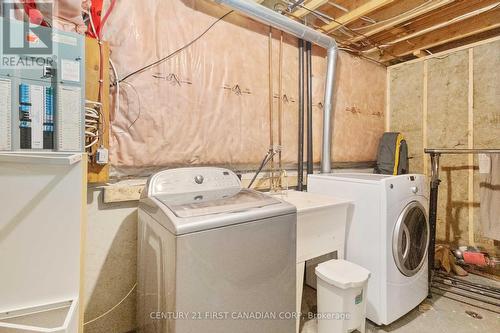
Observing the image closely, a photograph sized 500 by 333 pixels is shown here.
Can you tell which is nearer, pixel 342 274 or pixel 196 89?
pixel 342 274

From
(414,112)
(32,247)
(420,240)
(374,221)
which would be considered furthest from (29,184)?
(414,112)

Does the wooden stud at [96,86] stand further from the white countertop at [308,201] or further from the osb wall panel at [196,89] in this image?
the white countertop at [308,201]

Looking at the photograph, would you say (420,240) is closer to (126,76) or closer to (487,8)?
(487,8)

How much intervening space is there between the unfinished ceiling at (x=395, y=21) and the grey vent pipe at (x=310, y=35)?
0.21 meters

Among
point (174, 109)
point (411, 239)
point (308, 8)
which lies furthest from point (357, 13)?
point (411, 239)

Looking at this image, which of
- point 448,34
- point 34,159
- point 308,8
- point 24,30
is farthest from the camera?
point 448,34

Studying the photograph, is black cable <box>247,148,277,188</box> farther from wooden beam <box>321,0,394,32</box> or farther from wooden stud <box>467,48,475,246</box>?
wooden stud <box>467,48,475,246</box>

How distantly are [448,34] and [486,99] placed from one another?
77 cm

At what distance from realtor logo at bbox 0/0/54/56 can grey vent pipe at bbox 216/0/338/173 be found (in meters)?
1.02

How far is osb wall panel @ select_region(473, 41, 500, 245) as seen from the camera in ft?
7.97

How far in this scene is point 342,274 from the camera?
152cm

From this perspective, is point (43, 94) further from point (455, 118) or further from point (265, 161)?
point (455, 118)

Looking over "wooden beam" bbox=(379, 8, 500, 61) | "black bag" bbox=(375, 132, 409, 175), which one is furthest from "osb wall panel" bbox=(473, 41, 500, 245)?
"black bag" bbox=(375, 132, 409, 175)

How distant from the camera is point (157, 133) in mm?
1592
